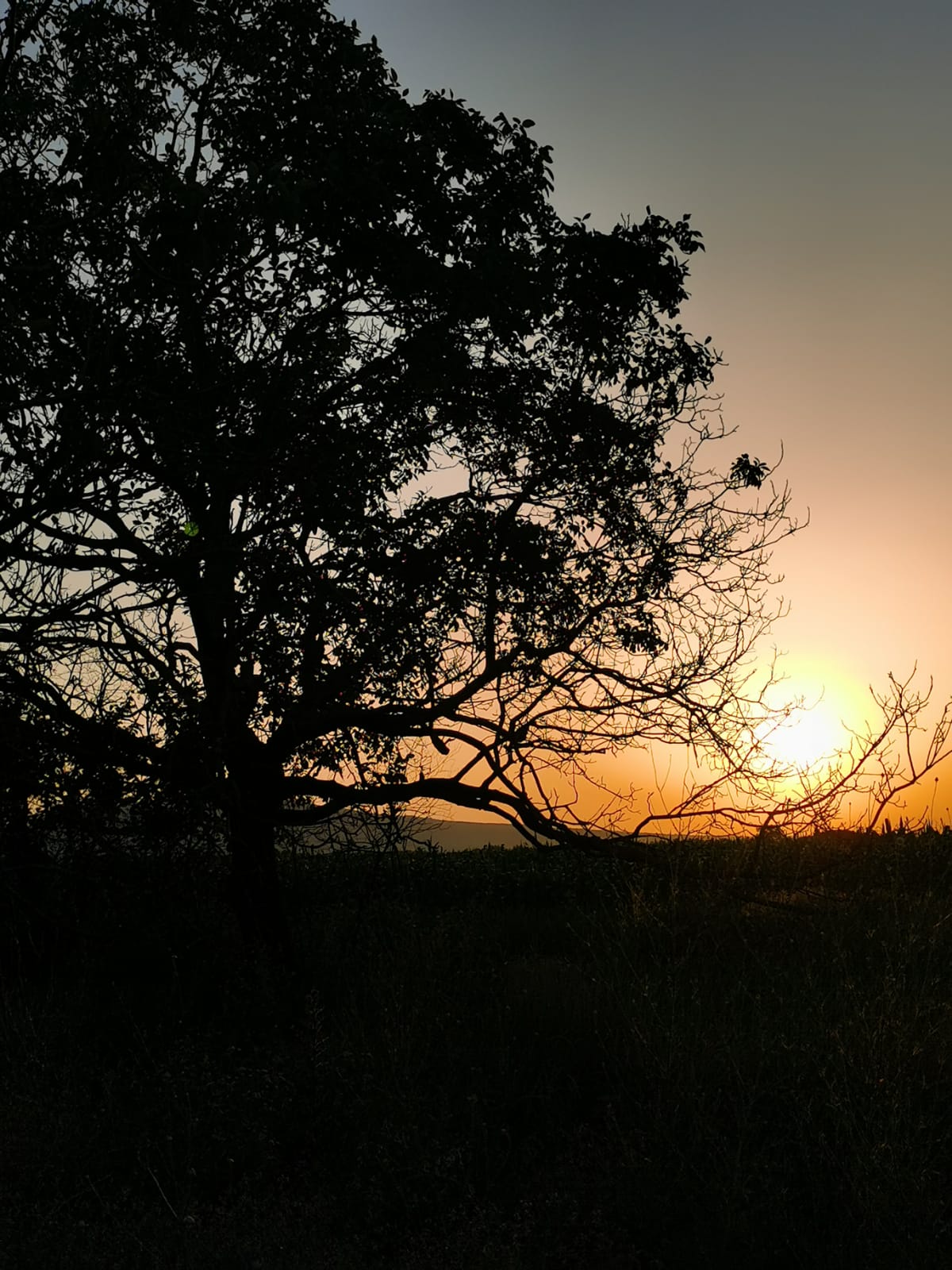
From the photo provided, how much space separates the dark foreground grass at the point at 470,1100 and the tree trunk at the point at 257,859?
0.97ft

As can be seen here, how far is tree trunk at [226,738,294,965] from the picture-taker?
360 inches

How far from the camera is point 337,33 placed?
9.61 m

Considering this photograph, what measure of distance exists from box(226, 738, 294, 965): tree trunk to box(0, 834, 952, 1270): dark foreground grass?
296mm

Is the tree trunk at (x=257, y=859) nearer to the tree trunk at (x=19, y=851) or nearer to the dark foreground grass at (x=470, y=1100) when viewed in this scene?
the dark foreground grass at (x=470, y=1100)

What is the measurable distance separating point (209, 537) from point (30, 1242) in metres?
4.63

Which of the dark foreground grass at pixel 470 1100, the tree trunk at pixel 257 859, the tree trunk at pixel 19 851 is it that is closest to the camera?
the dark foreground grass at pixel 470 1100

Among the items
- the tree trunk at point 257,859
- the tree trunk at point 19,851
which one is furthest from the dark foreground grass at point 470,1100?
the tree trunk at point 19,851

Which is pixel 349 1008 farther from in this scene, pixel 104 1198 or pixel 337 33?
pixel 337 33

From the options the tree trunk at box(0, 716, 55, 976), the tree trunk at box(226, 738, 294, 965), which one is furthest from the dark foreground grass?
the tree trunk at box(0, 716, 55, 976)

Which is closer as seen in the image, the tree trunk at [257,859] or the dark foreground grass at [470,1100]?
the dark foreground grass at [470,1100]

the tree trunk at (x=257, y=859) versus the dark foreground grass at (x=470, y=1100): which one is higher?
the tree trunk at (x=257, y=859)

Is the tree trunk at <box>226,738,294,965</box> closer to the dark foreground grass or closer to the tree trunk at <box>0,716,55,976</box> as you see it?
the dark foreground grass

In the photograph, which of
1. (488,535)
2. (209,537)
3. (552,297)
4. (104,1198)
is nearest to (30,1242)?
(104,1198)

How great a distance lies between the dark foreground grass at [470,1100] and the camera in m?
5.43
